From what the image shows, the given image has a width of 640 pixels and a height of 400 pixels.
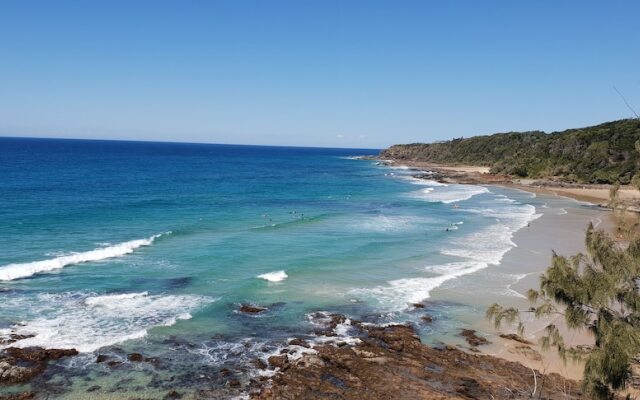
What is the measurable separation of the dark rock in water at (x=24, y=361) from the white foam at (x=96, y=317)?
465 millimetres

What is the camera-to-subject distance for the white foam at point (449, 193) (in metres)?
66.0

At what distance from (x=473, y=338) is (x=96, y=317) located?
15.3 meters

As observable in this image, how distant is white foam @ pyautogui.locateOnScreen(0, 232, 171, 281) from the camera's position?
86.7 ft

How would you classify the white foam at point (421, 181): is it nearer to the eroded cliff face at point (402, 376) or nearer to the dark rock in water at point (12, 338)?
the eroded cliff face at point (402, 376)

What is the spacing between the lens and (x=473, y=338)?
2008 cm

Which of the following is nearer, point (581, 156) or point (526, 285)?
point (526, 285)

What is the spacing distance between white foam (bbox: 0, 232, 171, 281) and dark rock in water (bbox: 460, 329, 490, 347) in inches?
843

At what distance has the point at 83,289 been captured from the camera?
24688 mm

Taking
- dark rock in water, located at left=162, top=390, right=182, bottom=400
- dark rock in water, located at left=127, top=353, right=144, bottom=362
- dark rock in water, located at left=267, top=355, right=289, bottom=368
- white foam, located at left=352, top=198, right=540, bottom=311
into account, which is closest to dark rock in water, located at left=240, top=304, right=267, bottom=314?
dark rock in water, located at left=267, top=355, right=289, bottom=368

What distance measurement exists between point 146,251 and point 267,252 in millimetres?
7841

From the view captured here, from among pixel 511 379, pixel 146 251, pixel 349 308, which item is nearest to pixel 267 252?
pixel 146 251

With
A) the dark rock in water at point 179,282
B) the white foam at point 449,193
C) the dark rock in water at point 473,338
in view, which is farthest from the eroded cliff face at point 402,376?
the white foam at point 449,193

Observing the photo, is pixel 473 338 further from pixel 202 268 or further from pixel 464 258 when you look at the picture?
pixel 202 268

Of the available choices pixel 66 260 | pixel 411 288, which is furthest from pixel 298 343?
pixel 66 260
